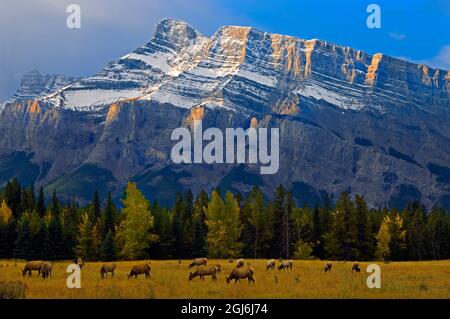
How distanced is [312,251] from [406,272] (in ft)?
195

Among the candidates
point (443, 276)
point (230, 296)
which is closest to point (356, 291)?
point (230, 296)

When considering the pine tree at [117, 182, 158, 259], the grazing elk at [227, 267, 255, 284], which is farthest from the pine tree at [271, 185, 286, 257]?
the grazing elk at [227, 267, 255, 284]

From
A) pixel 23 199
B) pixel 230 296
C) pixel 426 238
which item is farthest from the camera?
pixel 23 199

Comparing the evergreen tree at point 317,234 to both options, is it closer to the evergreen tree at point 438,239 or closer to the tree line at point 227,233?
the tree line at point 227,233

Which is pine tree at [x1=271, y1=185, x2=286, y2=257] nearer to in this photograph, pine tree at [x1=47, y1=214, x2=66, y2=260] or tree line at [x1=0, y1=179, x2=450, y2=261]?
tree line at [x1=0, y1=179, x2=450, y2=261]

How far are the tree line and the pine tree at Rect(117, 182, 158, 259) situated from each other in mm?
151

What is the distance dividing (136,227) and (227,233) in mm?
17052

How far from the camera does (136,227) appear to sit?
318ft

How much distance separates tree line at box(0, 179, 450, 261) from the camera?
9931cm

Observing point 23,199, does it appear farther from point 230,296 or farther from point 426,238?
point 230,296

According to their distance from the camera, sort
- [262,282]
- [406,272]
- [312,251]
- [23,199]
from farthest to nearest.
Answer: [23,199]
[312,251]
[406,272]
[262,282]

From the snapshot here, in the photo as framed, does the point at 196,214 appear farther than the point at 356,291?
Yes

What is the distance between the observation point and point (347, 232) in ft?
350
